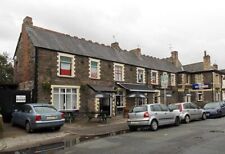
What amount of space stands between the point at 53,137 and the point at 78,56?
10.8 meters

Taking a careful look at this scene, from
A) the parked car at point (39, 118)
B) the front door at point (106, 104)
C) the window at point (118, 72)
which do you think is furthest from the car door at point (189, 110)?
the parked car at point (39, 118)

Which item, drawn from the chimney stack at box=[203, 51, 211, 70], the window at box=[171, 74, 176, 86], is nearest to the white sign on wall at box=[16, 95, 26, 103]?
the window at box=[171, 74, 176, 86]

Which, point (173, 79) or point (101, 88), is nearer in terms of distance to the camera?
point (101, 88)

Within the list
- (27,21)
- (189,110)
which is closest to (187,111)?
(189,110)

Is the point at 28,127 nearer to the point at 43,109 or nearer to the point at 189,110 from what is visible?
the point at 43,109

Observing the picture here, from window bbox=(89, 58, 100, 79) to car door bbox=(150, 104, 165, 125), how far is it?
30.6 ft

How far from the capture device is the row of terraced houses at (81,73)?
68.8 ft

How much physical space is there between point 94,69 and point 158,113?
1019 cm

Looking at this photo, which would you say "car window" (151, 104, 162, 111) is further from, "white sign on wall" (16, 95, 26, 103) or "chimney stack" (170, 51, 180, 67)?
"chimney stack" (170, 51, 180, 67)

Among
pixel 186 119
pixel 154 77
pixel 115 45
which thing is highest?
pixel 115 45

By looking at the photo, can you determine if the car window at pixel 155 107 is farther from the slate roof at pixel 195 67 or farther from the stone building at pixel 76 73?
the slate roof at pixel 195 67

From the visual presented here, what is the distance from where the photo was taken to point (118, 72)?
91.7ft

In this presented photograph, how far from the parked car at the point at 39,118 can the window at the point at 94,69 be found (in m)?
9.32

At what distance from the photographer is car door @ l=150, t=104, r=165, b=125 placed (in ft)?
52.8
